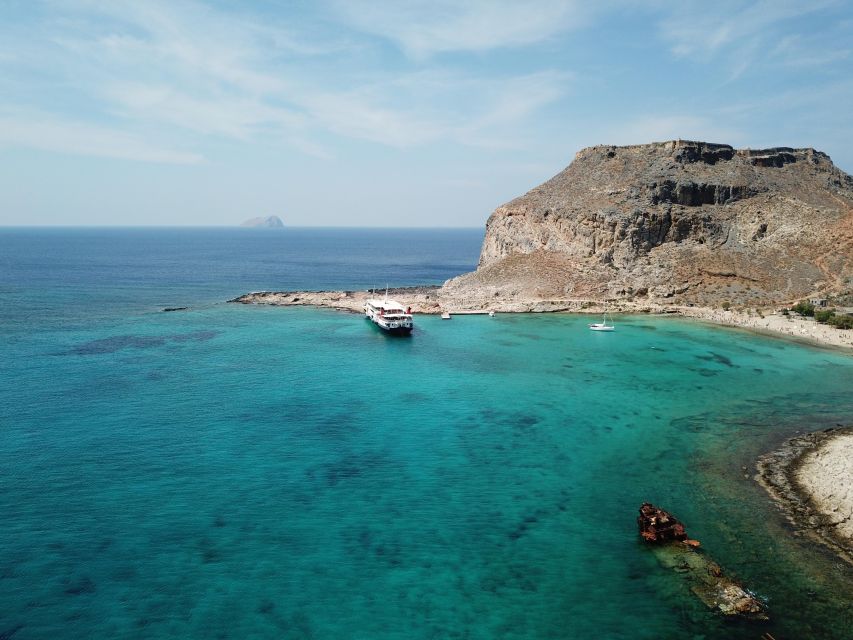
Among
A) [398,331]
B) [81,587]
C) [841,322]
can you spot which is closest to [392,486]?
[81,587]

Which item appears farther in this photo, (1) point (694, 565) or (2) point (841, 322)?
(2) point (841, 322)

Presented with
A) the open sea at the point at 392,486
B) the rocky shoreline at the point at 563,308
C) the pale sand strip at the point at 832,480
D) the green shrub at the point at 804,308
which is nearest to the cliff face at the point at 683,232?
the rocky shoreline at the point at 563,308

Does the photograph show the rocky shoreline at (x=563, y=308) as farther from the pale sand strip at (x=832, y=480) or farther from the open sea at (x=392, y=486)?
the pale sand strip at (x=832, y=480)

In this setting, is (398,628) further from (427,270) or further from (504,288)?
(427,270)

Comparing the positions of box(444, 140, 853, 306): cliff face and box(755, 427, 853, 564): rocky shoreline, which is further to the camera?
box(444, 140, 853, 306): cliff face

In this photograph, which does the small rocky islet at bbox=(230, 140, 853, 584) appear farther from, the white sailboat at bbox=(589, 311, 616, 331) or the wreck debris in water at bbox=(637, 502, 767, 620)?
the wreck debris in water at bbox=(637, 502, 767, 620)

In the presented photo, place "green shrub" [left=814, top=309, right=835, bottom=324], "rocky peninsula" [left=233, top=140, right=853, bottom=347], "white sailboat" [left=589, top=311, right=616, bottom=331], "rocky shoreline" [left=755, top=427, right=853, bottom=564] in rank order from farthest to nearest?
"rocky peninsula" [left=233, top=140, right=853, bottom=347], "white sailboat" [left=589, top=311, right=616, bottom=331], "green shrub" [left=814, top=309, right=835, bottom=324], "rocky shoreline" [left=755, top=427, right=853, bottom=564]

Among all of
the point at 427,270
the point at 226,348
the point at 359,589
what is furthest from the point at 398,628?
the point at 427,270

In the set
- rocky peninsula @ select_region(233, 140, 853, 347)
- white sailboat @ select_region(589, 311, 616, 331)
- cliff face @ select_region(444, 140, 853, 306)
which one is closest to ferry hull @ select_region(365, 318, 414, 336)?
rocky peninsula @ select_region(233, 140, 853, 347)

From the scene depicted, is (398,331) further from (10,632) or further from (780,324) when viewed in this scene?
(10,632)
